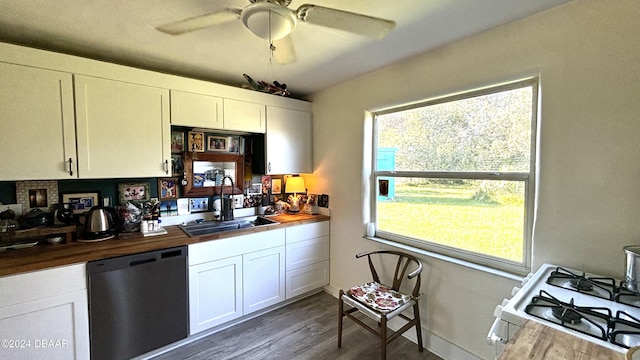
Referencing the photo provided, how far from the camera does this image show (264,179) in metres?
3.12

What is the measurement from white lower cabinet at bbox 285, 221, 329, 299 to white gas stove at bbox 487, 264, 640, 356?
6.23 ft

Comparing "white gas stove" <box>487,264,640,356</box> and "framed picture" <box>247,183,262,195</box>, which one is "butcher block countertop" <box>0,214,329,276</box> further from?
"white gas stove" <box>487,264,640,356</box>

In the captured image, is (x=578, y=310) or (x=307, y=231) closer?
(x=578, y=310)

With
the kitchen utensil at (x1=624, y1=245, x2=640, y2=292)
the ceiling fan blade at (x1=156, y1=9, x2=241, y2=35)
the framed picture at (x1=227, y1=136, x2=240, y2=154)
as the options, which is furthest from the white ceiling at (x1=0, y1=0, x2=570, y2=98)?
the kitchen utensil at (x1=624, y1=245, x2=640, y2=292)

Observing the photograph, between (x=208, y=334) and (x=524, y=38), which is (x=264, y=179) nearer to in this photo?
(x=208, y=334)

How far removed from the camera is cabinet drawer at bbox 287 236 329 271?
2691 mm

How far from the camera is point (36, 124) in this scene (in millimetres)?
1737

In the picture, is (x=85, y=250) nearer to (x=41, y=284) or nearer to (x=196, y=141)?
→ (x=41, y=284)

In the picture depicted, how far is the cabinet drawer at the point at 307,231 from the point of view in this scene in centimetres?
268

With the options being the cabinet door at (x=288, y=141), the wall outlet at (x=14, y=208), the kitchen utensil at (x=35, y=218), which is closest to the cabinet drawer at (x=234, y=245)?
the cabinet door at (x=288, y=141)

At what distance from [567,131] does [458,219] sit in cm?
86

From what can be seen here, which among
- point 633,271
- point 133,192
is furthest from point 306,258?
point 633,271

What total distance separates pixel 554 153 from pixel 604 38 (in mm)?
601

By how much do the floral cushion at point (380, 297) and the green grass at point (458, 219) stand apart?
0.53 m
